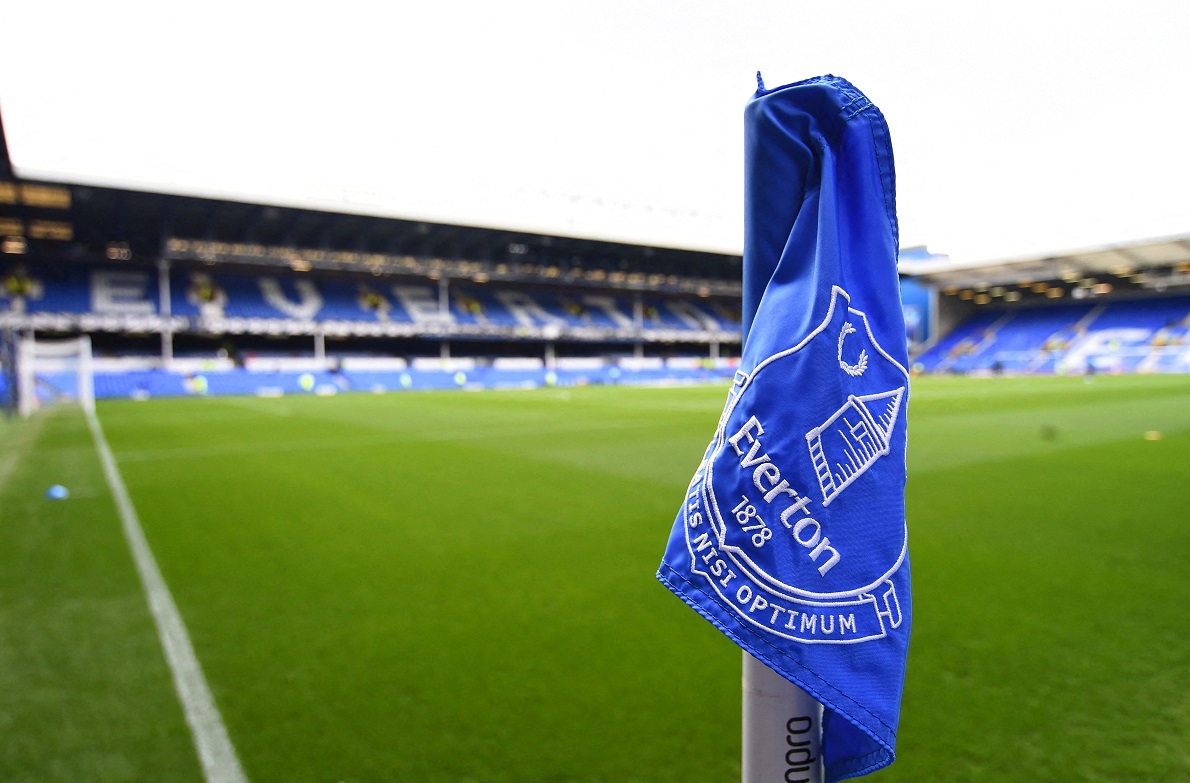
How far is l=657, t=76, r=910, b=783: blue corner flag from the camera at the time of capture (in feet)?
2.67

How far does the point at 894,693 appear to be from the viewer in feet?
2.73

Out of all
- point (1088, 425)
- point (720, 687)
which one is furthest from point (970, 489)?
point (1088, 425)

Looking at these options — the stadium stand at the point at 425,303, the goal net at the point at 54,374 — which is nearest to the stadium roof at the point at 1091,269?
the stadium stand at the point at 425,303

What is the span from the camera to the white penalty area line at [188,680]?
7.08 ft

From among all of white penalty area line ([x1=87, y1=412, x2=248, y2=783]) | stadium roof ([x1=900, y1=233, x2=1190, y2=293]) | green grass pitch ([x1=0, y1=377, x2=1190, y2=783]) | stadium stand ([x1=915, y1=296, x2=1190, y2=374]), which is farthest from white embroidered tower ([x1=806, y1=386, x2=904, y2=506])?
stadium stand ([x1=915, y1=296, x2=1190, y2=374])

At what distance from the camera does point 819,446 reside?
830 millimetres

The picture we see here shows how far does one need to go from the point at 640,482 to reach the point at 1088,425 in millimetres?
9555

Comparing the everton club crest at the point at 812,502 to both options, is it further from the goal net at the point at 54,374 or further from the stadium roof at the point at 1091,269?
the stadium roof at the point at 1091,269

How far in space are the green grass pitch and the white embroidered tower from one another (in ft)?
5.31

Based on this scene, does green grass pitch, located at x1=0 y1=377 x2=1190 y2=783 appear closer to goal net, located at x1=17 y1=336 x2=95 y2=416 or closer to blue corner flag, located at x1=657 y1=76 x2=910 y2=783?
blue corner flag, located at x1=657 y1=76 x2=910 y2=783

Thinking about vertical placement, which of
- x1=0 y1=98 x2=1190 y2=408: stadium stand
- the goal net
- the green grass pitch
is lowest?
the green grass pitch

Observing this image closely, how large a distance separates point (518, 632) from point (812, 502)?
2.64 m

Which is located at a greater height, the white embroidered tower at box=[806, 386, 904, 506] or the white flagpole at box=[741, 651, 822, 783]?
the white embroidered tower at box=[806, 386, 904, 506]

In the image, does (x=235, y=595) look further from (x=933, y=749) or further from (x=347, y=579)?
(x=933, y=749)
